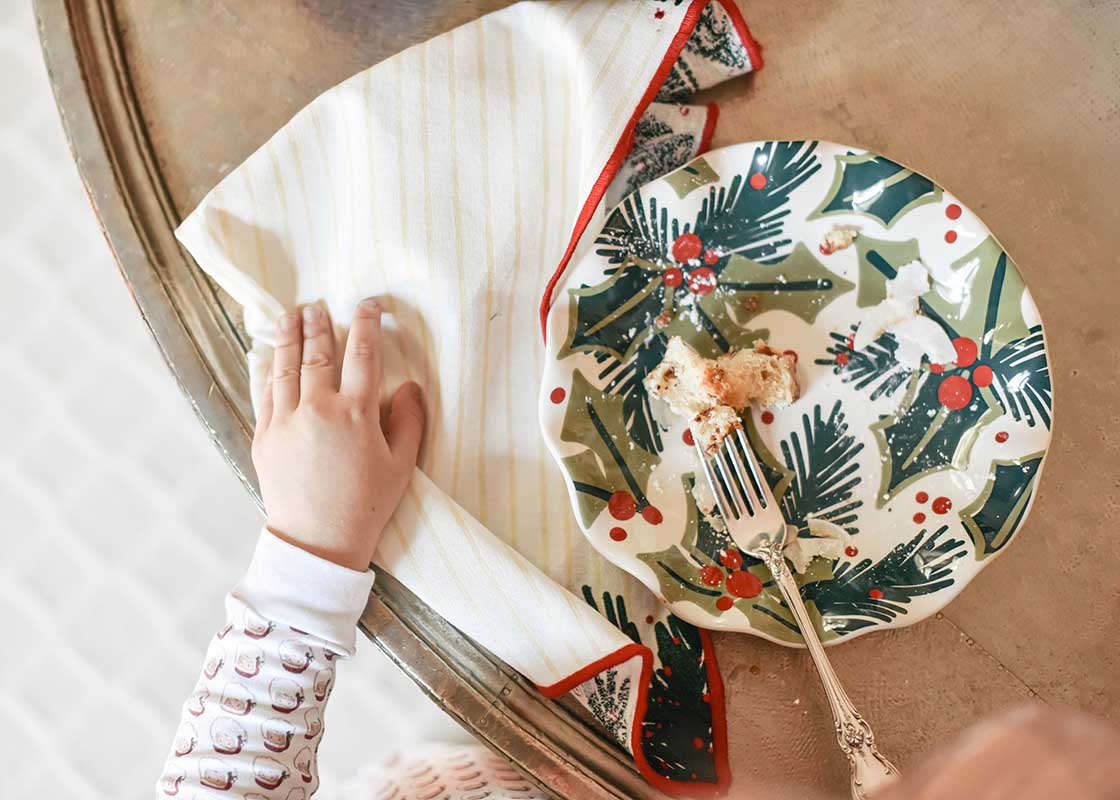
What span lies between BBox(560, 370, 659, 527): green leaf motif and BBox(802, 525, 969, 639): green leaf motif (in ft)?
0.49

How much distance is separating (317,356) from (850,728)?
46 cm

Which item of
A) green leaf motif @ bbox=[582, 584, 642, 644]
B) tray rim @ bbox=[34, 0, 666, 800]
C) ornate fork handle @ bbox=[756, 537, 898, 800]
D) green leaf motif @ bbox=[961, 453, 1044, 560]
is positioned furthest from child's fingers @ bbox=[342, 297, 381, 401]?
green leaf motif @ bbox=[961, 453, 1044, 560]

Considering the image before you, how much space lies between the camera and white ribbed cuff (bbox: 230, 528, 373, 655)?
1.91 ft

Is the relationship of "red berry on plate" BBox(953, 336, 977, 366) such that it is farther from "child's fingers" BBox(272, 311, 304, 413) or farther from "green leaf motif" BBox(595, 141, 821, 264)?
"child's fingers" BBox(272, 311, 304, 413)

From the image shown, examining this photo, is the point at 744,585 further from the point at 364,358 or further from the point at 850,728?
the point at 364,358

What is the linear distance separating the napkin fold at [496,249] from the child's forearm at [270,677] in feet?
0.19

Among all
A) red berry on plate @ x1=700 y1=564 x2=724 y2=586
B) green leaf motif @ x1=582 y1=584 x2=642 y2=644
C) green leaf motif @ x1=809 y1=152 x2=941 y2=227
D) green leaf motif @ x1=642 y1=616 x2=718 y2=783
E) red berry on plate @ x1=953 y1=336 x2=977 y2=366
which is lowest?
green leaf motif @ x1=642 y1=616 x2=718 y2=783

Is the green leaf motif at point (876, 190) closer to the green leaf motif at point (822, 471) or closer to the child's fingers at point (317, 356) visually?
the green leaf motif at point (822, 471)

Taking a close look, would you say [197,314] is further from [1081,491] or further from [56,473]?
[1081,491]

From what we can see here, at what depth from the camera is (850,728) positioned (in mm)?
555

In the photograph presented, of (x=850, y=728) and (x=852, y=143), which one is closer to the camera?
(x=850, y=728)

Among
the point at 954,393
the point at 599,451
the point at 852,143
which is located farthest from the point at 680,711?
the point at 852,143

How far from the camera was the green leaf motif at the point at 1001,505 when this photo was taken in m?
0.57

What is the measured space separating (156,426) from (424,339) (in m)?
0.37
